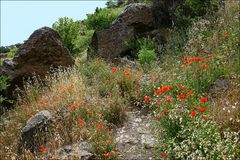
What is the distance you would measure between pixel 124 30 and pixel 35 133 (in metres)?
6.90

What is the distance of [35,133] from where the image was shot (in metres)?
7.75

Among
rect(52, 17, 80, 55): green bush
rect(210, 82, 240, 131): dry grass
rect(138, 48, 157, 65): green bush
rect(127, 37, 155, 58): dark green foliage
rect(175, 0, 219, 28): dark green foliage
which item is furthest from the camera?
rect(52, 17, 80, 55): green bush

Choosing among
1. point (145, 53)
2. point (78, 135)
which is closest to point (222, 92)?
point (78, 135)

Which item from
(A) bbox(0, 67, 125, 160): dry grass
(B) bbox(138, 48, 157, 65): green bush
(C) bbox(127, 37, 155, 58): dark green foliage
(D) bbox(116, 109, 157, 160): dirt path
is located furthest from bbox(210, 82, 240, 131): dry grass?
(C) bbox(127, 37, 155, 58): dark green foliage

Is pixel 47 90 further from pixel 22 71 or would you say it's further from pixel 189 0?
pixel 189 0

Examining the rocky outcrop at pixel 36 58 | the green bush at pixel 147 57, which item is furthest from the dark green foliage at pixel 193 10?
the rocky outcrop at pixel 36 58

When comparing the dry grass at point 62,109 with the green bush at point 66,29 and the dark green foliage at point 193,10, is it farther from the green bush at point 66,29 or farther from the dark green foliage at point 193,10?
the green bush at point 66,29

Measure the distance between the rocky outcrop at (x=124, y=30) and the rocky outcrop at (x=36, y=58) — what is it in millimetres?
2142

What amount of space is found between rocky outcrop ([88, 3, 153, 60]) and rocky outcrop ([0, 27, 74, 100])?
214cm

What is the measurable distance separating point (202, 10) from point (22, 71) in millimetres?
5840

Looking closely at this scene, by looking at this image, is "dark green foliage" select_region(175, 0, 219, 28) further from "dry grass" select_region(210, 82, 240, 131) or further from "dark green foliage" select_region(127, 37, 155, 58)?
"dry grass" select_region(210, 82, 240, 131)

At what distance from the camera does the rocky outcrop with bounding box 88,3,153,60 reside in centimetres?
1363

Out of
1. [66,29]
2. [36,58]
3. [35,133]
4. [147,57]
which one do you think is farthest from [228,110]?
[66,29]

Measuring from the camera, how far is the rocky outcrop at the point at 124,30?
13633 millimetres
